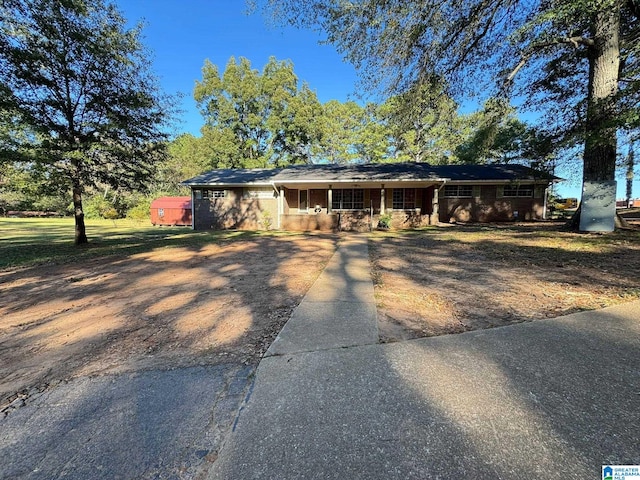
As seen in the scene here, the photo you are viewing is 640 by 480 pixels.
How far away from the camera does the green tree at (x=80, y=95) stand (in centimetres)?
873

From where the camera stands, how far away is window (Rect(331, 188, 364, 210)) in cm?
1897

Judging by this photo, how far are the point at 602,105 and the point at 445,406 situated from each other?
11.6 meters

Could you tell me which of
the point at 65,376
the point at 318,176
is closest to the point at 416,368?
the point at 65,376

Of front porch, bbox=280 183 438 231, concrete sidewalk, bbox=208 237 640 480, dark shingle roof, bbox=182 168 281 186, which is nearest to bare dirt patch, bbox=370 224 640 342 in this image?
concrete sidewalk, bbox=208 237 640 480

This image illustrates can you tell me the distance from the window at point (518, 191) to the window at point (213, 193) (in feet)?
57.2

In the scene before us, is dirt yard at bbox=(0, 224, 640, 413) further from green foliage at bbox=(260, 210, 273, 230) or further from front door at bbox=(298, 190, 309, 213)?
front door at bbox=(298, 190, 309, 213)

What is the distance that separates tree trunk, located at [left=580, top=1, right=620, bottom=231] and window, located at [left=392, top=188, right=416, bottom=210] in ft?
28.6

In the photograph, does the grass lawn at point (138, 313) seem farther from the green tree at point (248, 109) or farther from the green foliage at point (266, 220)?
the green tree at point (248, 109)

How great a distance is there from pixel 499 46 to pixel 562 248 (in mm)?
7056

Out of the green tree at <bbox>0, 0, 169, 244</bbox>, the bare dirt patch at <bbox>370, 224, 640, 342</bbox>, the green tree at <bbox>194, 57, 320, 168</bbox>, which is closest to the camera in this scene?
the bare dirt patch at <bbox>370, 224, 640, 342</bbox>

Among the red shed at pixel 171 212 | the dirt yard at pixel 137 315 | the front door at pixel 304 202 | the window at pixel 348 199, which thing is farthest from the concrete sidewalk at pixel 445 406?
the red shed at pixel 171 212

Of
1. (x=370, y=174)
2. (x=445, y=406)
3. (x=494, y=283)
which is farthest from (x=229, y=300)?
(x=370, y=174)

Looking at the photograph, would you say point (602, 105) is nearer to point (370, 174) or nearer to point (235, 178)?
point (370, 174)

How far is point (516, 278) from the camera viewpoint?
5.13 metres
